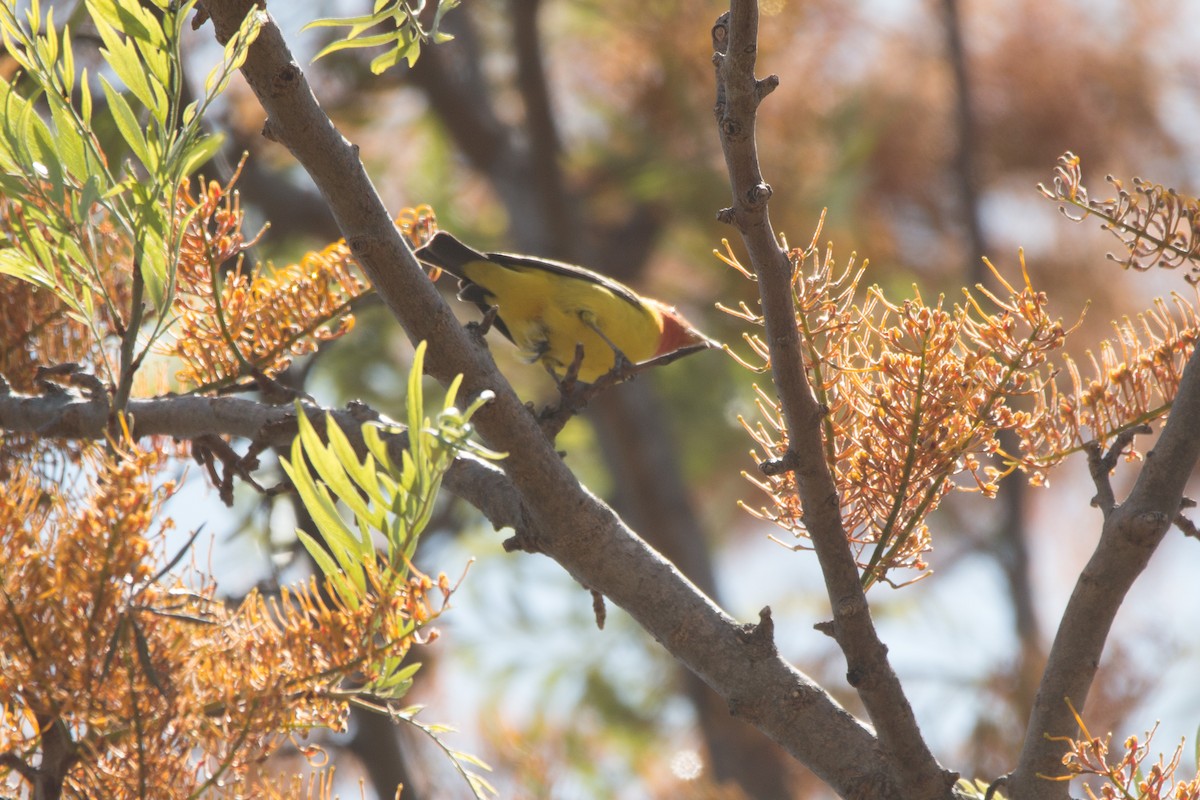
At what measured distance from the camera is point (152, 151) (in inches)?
51.3

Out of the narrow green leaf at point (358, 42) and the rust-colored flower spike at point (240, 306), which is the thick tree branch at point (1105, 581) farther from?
the rust-colored flower spike at point (240, 306)

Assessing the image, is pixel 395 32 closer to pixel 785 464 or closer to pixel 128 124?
pixel 128 124

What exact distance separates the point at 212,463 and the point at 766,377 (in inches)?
144

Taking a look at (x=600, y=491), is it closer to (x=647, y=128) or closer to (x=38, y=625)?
(x=647, y=128)

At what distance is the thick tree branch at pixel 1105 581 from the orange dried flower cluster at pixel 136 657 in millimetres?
807

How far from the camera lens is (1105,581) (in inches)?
57.4

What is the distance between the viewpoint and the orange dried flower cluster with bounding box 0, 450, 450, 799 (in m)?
1.16

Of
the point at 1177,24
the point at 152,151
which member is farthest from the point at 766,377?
the point at 152,151

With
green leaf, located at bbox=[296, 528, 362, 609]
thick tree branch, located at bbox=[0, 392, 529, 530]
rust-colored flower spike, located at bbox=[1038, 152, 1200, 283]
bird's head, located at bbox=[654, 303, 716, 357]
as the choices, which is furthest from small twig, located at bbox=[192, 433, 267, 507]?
bird's head, located at bbox=[654, 303, 716, 357]

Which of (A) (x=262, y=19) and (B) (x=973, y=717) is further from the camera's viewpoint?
(B) (x=973, y=717)

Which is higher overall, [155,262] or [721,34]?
[721,34]

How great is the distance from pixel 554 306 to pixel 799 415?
1.73 meters

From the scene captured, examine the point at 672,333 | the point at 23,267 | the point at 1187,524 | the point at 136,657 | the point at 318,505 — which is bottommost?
the point at 136,657

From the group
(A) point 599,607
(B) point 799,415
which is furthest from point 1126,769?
(A) point 599,607
